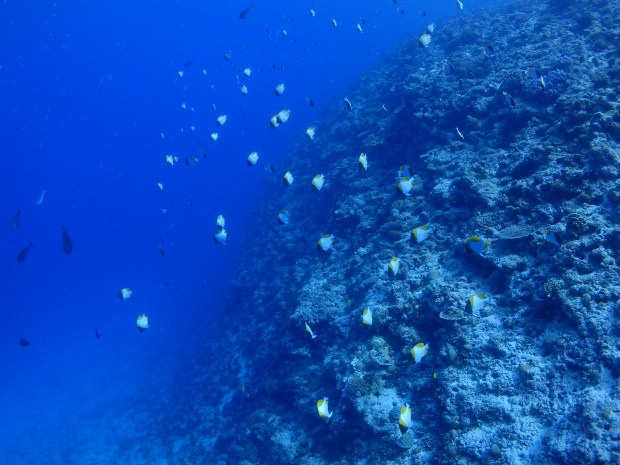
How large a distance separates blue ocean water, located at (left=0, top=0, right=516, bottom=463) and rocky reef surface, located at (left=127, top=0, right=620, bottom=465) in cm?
532

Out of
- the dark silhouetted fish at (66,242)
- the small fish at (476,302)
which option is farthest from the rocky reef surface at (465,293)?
the dark silhouetted fish at (66,242)

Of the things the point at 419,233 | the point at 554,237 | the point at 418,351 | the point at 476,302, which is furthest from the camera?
the point at 419,233

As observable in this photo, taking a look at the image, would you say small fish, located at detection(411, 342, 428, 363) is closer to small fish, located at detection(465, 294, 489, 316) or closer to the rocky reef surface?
small fish, located at detection(465, 294, 489, 316)

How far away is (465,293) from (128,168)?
429 ft

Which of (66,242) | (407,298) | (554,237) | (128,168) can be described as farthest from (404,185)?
(128,168)

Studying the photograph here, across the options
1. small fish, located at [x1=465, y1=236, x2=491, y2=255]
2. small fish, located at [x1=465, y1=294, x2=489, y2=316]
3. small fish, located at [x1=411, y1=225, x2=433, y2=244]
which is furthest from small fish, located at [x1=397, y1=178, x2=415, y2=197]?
small fish, located at [x1=465, y1=294, x2=489, y2=316]

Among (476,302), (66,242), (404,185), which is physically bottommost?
(476,302)

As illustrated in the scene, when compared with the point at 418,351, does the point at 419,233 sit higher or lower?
higher

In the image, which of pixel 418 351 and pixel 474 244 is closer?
pixel 474 244

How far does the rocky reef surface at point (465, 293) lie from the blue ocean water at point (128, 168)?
210 inches

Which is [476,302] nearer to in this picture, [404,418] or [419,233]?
[419,233]

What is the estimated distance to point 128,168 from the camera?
114m

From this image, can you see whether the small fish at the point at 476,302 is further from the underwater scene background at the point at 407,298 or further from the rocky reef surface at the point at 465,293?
the rocky reef surface at the point at 465,293

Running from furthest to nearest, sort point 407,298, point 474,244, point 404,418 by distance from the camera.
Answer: point 407,298 → point 474,244 → point 404,418
